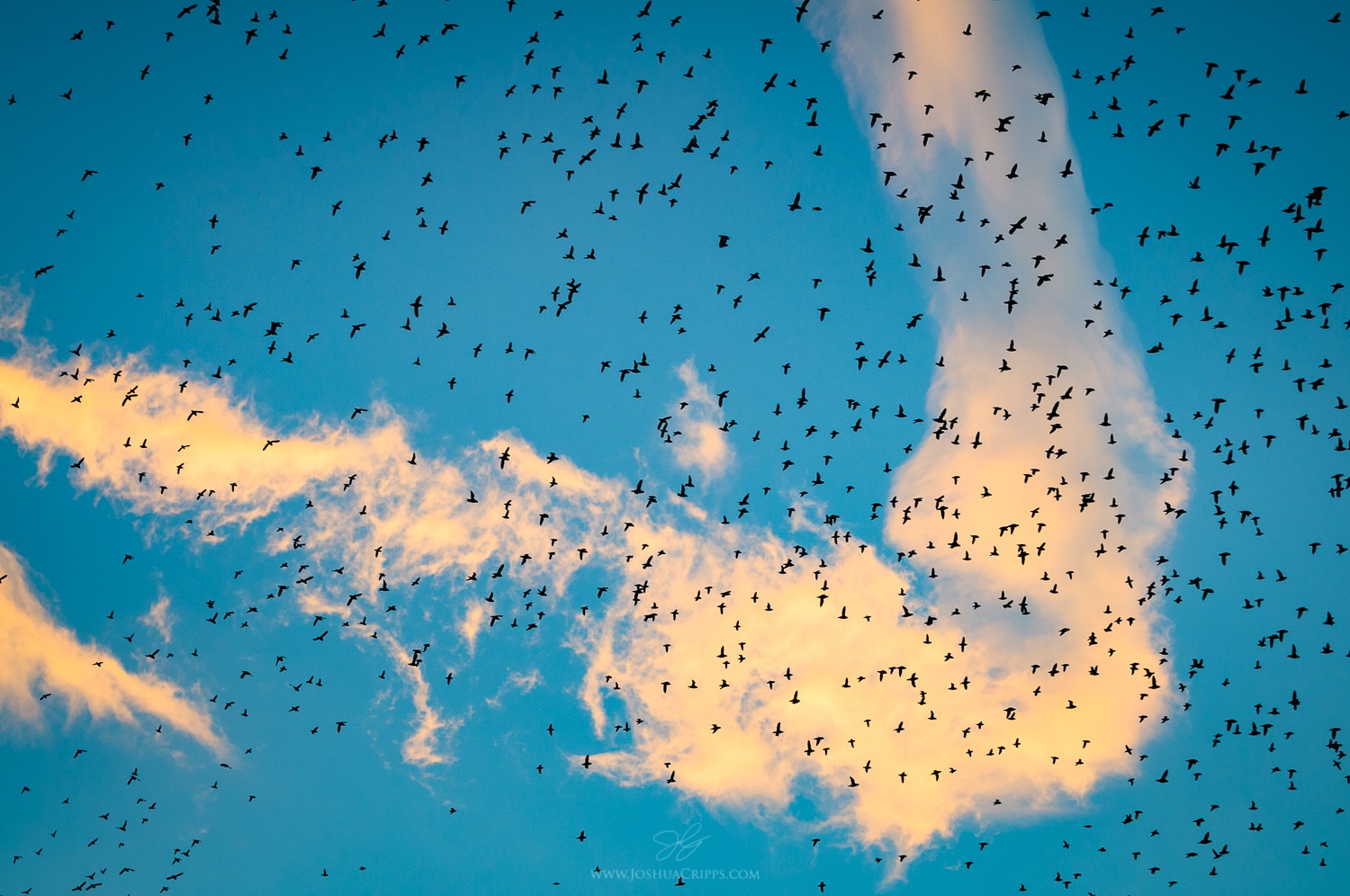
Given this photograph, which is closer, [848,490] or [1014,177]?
[1014,177]

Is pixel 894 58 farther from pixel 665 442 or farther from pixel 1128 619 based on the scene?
pixel 1128 619

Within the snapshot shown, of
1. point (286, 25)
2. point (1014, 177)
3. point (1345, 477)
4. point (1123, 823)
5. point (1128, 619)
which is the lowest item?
point (1123, 823)

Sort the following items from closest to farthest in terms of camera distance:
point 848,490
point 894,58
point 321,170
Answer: point 894,58
point 321,170
point 848,490

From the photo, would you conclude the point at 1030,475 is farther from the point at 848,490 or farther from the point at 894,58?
the point at 894,58

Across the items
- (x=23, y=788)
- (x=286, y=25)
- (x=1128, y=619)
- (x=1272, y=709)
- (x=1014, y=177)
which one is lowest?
(x=23, y=788)

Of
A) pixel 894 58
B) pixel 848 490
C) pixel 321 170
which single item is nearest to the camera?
pixel 894 58

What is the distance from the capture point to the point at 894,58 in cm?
4122

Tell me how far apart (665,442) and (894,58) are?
77.1ft

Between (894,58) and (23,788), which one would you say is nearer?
(894,58)

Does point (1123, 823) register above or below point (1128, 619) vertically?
below

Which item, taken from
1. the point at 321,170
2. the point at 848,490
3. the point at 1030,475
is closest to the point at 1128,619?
the point at 1030,475

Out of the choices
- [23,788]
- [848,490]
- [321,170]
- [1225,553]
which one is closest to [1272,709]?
[1225,553]

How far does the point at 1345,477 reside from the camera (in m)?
41.8

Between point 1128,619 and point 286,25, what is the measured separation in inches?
2132
